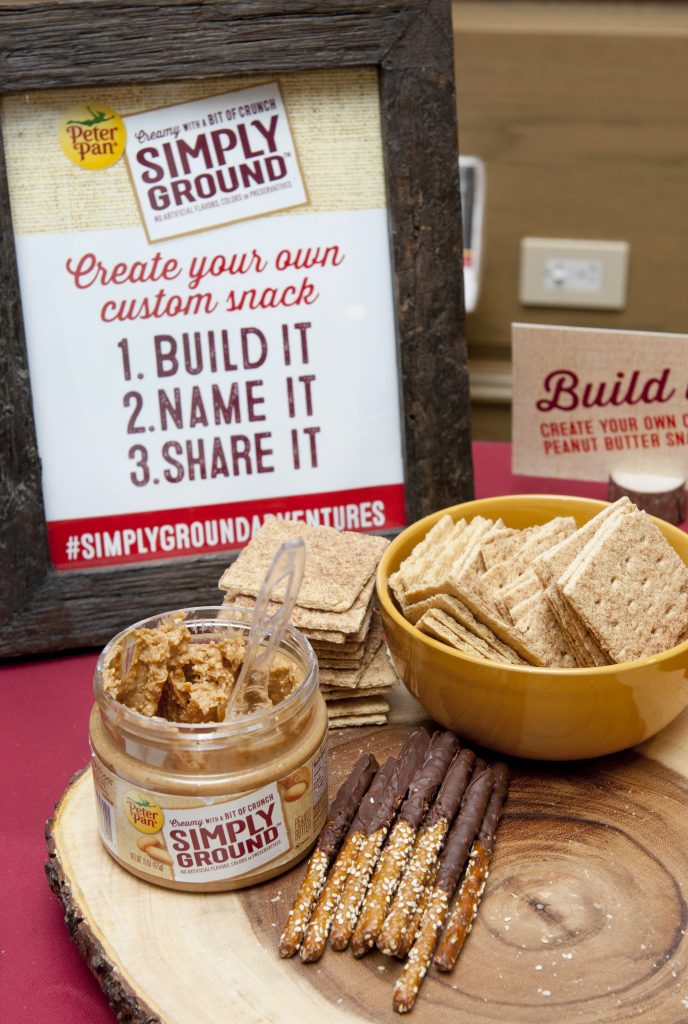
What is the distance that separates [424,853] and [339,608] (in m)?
0.24

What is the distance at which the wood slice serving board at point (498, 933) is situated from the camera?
0.80 meters

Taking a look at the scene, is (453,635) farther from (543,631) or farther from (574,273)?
(574,273)

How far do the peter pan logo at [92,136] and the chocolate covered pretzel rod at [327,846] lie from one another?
687 mm

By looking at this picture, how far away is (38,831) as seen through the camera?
3.38 ft

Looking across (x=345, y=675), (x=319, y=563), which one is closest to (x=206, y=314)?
(x=319, y=563)

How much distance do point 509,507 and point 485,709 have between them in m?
0.31

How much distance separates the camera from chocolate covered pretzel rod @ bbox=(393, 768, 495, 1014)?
797 millimetres

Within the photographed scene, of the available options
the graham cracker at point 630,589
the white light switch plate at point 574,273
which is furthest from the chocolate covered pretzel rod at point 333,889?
the white light switch plate at point 574,273

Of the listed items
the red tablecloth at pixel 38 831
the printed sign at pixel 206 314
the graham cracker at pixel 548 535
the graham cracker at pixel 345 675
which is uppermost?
the printed sign at pixel 206 314

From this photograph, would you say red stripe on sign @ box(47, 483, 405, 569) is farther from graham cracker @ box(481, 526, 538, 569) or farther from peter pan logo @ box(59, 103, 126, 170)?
peter pan logo @ box(59, 103, 126, 170)

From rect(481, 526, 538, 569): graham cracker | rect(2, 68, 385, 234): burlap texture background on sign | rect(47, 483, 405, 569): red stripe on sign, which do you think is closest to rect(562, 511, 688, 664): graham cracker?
rect(481, 526, 538, 569): graham cracker

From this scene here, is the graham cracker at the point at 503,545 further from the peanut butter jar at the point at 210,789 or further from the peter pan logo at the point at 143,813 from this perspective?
the peter pan logo at the point at 143,813

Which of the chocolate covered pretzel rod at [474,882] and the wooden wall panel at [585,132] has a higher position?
the wooden wall panel at [585,132]

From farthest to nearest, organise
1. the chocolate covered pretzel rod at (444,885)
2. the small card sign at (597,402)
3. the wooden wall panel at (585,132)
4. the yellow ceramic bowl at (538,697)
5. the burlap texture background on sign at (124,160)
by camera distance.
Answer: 1. the wooden wall panel at (585,132)
2. the small card sign at (597,402)
3. the burlap texture background on sign at (124,160)
4. the yellow ceramic bowl at (538,697)
5. the chocolate covered pretzel rod at (444,885)
